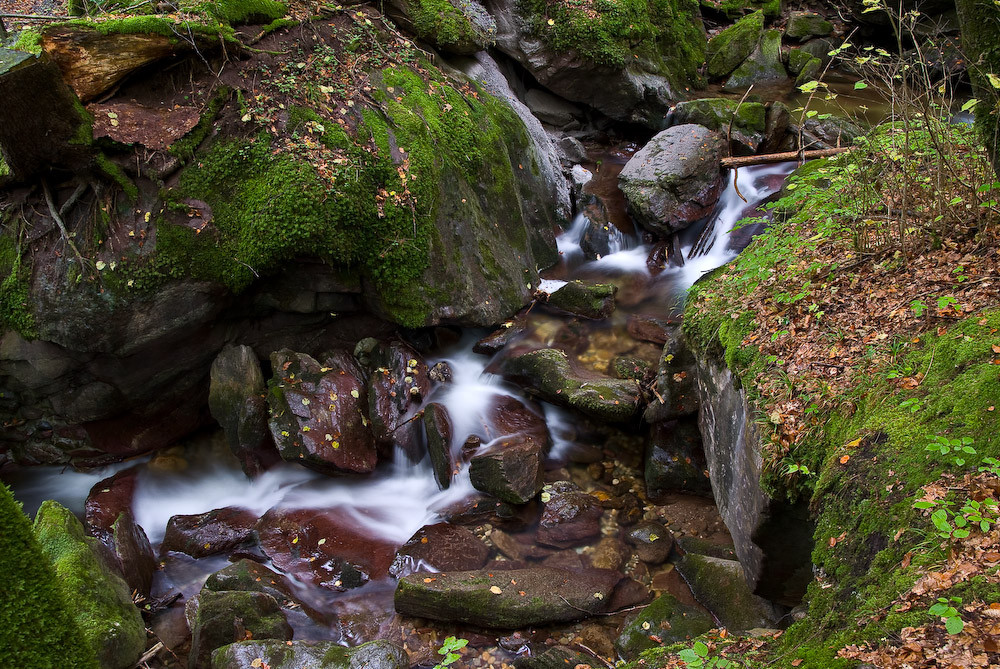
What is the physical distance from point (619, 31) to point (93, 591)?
1204 cm


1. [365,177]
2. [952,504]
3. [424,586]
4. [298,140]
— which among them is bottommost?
[424,586]

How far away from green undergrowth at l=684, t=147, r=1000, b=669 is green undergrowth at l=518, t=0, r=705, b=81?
334 inches

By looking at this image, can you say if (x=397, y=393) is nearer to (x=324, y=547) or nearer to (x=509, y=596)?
(x=324, y=547)

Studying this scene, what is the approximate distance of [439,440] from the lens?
691 cm

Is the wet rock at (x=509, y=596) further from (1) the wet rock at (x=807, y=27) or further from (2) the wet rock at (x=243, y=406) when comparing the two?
(1) the wet rock at (x=807, y=27)

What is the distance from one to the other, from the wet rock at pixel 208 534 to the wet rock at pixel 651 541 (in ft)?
13.0

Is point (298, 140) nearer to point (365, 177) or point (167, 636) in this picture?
point (365, 177)

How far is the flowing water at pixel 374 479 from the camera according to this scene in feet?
21.9

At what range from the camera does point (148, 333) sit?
265 inches

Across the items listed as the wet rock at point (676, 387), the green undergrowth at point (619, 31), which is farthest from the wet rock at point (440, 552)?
the green undergrowth at point (619, 31)

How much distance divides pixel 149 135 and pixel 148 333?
2154mm

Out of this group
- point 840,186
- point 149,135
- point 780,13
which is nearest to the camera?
point 840,186

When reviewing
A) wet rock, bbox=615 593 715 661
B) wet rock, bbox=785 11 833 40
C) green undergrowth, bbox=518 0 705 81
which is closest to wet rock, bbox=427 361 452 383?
wet rock, bbox=615 593 715 661

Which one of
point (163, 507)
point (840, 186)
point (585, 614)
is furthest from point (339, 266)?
point (840, 186)
